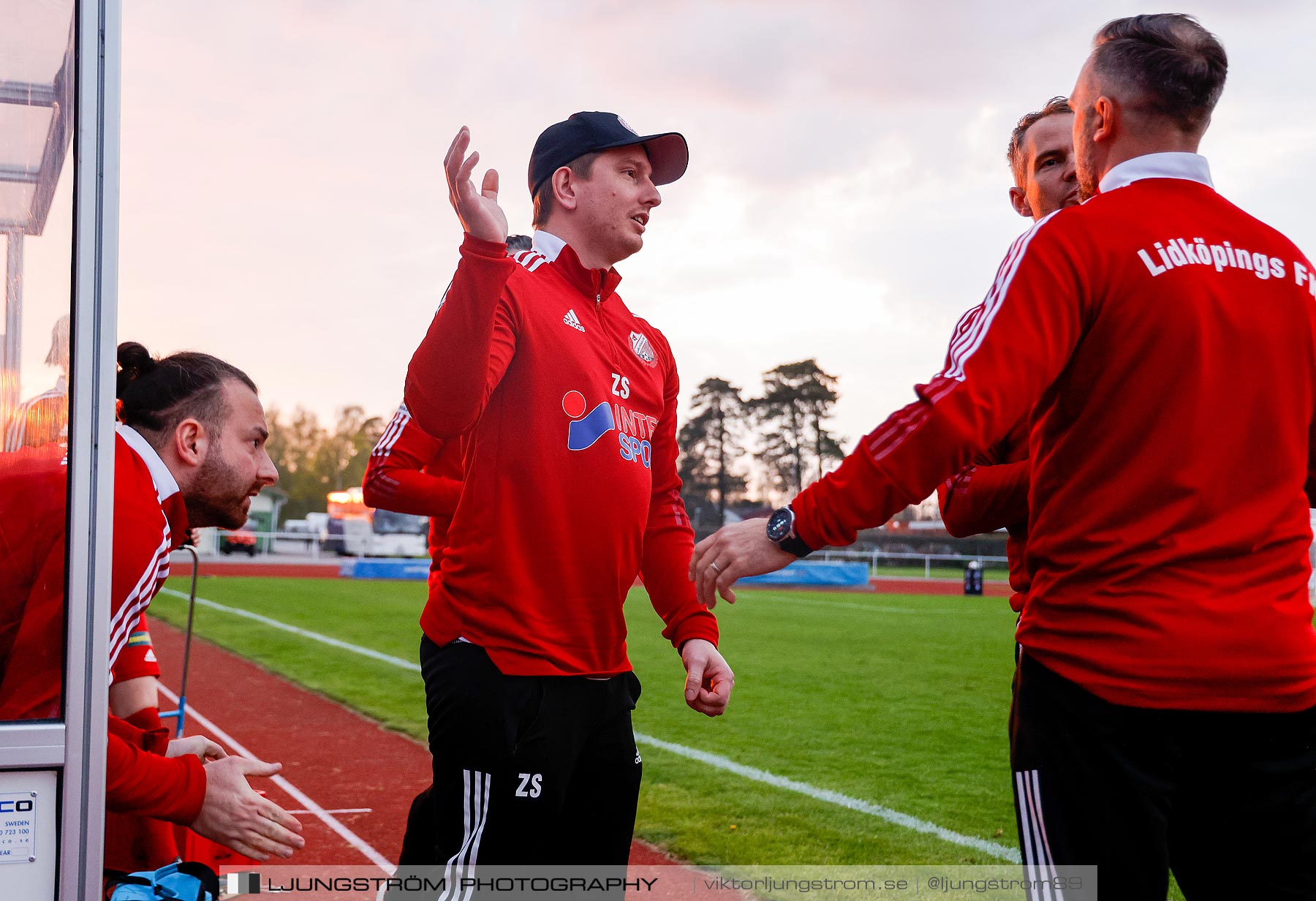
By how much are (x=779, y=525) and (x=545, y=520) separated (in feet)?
2.48

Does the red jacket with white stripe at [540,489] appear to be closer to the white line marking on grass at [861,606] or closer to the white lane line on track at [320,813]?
the white lane line on track at [320,813]

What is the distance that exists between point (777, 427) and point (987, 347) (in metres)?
75.0

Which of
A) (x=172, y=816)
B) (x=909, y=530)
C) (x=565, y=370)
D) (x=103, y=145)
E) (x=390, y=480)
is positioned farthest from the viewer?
(x=909, y=530)

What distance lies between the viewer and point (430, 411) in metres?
2.31

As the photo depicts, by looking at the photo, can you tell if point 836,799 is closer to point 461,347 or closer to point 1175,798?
point 1175,798

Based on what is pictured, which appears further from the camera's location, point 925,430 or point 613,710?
point 613,710

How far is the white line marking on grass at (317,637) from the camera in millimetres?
12602

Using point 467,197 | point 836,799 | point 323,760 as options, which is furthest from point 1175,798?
point 323,760

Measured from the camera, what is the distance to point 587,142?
9.41 feet

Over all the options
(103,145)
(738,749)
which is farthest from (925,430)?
(738,749)

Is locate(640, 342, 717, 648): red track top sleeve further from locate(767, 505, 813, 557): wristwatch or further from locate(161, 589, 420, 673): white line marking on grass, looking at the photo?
locate(161, 589, 420, 673): white line marking on grass

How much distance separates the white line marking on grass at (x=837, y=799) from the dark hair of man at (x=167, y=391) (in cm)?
409

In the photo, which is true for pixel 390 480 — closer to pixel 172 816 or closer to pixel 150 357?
pixel 150 357

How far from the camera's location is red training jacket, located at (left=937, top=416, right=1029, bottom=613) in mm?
2365
